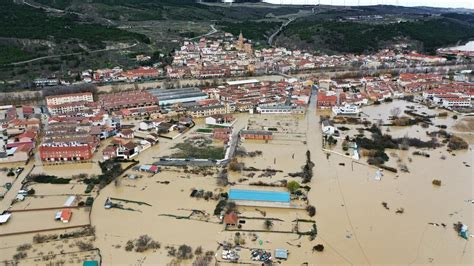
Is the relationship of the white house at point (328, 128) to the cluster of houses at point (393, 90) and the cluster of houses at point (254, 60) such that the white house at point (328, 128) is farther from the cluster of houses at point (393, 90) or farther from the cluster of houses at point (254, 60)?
the cluster of houses at point (254, 60)

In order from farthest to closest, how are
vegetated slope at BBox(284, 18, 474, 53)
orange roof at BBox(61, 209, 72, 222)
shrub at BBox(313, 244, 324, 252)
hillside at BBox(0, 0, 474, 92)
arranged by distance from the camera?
Answer: 1. vegetated slope at BBox(284, 18, 474, 53)
2. hillside at BBox(0, 0, 474, 92)
3. orange roof at BBox(61, 209, 72, 222)
4. shrub at BBox(313, 244, 324, 252)

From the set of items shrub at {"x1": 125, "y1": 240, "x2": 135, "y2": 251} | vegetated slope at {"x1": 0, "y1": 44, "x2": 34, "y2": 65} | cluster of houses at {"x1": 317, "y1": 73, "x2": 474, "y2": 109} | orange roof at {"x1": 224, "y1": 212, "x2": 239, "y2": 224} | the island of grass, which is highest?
vegetated slope at {"x1": 0, "y1": 44, "x2": 34, "y2": 65}

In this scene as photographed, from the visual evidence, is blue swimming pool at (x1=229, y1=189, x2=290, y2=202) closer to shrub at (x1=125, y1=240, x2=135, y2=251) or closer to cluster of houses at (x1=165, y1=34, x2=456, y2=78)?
shrub at (x1=125, y1=240, x2=135, y2=251)

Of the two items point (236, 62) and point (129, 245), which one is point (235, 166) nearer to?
point (129, 245)

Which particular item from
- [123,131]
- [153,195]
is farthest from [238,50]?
[153,195]

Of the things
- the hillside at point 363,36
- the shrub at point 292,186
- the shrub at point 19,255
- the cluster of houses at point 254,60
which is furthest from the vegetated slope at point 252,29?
the shrub at point 19,255

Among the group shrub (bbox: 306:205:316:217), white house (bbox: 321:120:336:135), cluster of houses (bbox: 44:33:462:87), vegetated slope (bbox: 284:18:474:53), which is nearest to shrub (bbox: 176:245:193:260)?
shrub (bbox: 306:205:316:217)

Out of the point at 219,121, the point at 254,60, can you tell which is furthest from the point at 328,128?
the point at 254,60
